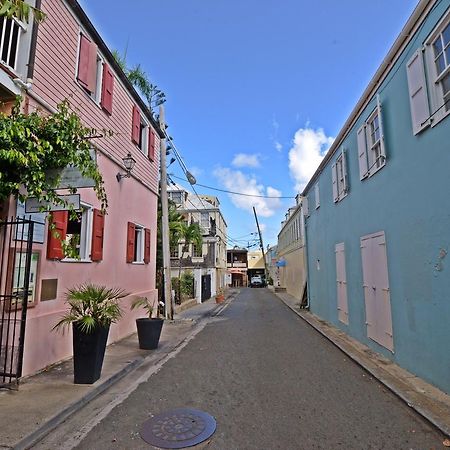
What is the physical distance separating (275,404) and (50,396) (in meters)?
3.07

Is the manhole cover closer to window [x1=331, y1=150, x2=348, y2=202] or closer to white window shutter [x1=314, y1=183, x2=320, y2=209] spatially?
window [x1=331, y1=150, x2=348, y2=202]

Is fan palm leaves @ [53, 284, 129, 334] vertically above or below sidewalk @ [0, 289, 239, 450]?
above

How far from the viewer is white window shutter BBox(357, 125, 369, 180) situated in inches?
320

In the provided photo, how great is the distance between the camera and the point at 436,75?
5.23 meters

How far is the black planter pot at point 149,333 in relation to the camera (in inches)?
316

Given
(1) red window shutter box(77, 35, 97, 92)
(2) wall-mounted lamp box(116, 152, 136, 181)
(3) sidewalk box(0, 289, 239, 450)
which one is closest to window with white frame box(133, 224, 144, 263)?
(2) wall-mounted lamp box(116, 152, 136, 181)

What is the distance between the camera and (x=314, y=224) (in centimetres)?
1447

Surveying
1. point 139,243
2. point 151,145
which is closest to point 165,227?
point 139,243

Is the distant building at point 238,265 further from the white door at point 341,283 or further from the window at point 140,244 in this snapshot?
the white door at point 341,283

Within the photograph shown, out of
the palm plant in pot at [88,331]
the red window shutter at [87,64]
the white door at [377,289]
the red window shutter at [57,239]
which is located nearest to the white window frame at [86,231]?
the red window shutter at [57,239]

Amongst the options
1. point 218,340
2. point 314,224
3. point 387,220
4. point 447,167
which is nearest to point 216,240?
point 314,224

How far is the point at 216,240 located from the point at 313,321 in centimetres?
2191

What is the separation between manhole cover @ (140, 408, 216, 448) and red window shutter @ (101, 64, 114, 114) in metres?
7.14

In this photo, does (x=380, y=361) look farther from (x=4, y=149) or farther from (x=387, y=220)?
(x=4, y=149)
